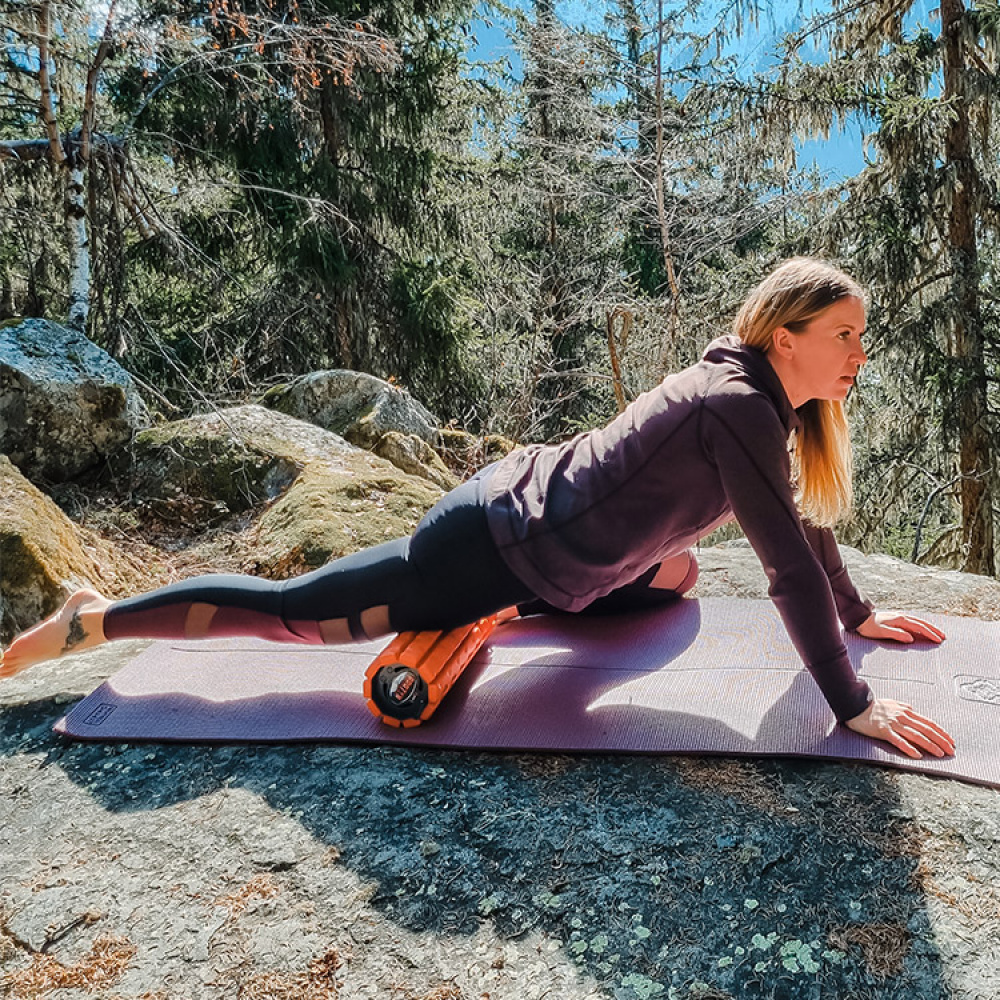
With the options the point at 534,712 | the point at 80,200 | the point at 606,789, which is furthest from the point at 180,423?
the point at 606,789

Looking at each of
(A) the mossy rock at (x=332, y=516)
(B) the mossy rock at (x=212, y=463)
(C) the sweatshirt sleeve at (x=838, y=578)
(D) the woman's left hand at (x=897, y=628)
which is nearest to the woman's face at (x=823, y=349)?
(C) the sweatshirt sleeve at (x=838, y=578)

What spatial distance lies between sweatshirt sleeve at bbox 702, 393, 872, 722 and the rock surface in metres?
0.32

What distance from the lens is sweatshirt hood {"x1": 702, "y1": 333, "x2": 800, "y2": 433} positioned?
195cm

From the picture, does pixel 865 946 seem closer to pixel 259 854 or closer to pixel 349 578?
pixel 259 854

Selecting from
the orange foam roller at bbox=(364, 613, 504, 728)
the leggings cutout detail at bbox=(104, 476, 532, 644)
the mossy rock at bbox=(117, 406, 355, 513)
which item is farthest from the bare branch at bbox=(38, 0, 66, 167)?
the orange foam roller at bbox=(364, 613, 504, 728)

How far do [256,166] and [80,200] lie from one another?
3.84 meters

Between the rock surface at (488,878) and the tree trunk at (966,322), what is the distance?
19.9ft

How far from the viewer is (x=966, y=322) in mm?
6879

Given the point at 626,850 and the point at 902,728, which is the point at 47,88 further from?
the point at 902,728

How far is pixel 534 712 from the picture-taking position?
87.1 inches

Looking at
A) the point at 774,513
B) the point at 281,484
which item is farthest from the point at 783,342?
the point at 281,484

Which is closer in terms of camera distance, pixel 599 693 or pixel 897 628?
pixel 599 693

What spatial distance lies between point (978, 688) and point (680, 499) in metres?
1.00

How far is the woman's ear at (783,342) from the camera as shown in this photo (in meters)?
1.97
